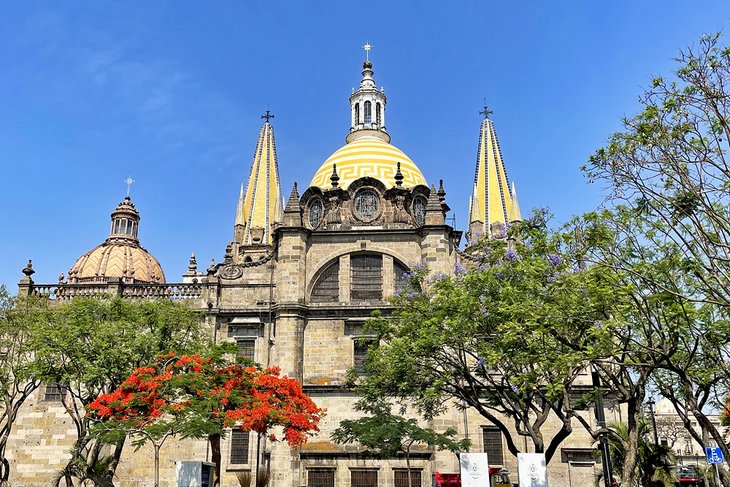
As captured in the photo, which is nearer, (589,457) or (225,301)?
(589,457)

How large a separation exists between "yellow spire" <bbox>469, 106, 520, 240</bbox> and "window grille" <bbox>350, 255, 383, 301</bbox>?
10.9 m

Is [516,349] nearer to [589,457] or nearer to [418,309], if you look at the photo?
[418,309]

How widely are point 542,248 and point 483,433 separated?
44.8 ft

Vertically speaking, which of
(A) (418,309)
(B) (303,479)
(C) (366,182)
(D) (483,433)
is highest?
(C) (366,182)

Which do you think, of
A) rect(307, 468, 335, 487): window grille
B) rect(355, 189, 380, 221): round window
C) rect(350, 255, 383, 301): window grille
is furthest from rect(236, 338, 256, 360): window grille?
rect(355, 189, 380, 221): round window

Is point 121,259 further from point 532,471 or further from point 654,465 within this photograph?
point 532,471

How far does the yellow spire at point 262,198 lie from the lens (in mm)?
41938

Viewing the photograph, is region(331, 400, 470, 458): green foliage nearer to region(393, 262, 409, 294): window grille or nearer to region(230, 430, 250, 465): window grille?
region(230, 430, 250, 465): window grille

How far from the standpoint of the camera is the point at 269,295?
102 ft

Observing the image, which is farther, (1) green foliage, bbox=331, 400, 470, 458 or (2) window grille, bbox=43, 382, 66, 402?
(2) window grille, bbox=43, 382, 66, 402

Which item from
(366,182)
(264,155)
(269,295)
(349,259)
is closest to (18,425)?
(269,295)

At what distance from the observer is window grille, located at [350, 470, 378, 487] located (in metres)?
27.6

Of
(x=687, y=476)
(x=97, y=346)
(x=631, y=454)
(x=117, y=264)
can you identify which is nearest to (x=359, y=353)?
(x=97, y=346)

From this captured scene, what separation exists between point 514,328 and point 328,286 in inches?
613
